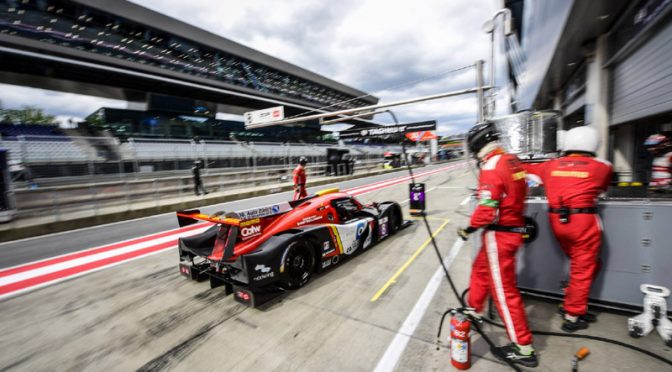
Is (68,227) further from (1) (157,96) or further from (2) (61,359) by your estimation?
(1) (157,96)

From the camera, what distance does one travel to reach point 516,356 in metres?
2.18

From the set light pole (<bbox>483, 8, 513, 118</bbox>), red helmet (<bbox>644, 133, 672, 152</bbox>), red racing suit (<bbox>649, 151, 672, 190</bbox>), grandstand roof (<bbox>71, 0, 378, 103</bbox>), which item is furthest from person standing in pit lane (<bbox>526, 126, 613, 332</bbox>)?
grandstand roof (<bbox>71, 0, 378, 103</bbox>)

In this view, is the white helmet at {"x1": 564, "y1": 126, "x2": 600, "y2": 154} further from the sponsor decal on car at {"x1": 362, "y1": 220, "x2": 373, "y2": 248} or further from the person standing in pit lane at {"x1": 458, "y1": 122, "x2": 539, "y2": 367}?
the sponsor decal on car at {"x1": 362, "y1": 220, "x2": 373, "y2": 248}

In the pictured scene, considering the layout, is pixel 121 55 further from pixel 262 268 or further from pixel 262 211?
pixel 262 268

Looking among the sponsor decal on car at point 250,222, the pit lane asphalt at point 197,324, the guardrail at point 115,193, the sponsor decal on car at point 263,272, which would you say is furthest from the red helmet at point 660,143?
the guardrail at point 115,193

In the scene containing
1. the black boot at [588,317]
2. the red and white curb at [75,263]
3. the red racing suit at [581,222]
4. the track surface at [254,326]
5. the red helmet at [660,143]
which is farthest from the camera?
the red and white curb at [75,263]

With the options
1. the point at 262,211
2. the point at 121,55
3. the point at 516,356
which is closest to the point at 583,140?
the point at 516,356

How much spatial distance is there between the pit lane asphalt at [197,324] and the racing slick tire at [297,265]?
0.45 ft

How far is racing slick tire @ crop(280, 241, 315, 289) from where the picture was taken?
338cm

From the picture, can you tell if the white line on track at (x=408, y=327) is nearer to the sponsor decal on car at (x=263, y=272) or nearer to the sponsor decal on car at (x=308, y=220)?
the sponsor decal on car at (x=263, y=272)

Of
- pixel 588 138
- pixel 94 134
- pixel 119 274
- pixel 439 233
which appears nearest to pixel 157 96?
pixel 94 134

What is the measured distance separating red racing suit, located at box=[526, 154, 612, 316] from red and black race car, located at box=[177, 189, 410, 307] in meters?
2.71

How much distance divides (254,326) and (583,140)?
3703 mm

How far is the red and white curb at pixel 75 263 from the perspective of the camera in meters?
4.10
